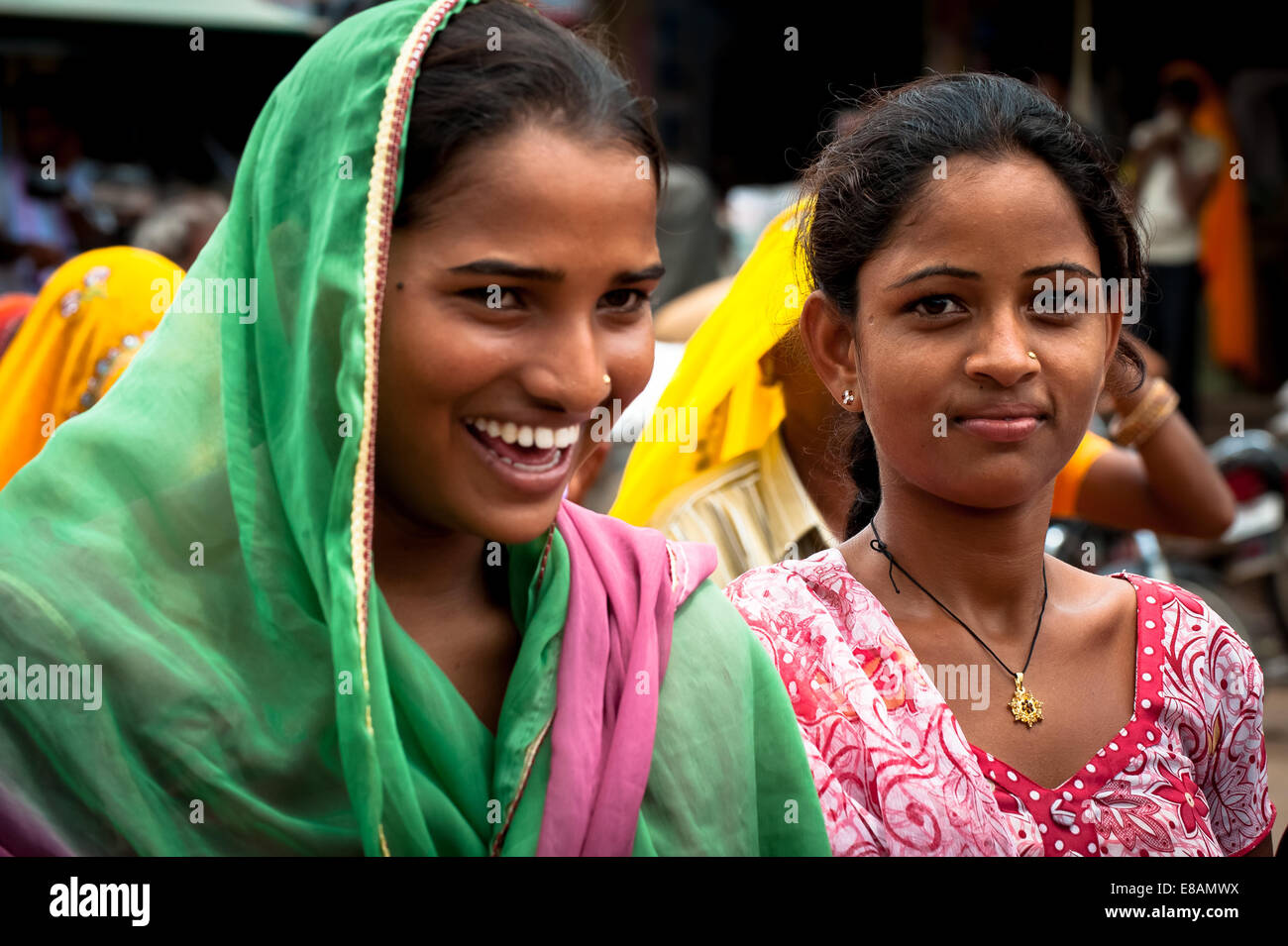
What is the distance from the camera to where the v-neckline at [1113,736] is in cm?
177

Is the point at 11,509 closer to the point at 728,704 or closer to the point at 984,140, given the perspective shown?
the point at 728,704

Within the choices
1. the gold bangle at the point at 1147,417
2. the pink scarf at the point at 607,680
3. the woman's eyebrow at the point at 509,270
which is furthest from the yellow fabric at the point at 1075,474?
the woman's eyebrow at the point at 509,270

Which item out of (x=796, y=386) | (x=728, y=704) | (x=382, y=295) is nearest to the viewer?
(x=382, y=295)

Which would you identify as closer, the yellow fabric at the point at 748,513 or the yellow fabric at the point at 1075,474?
the yellow fabric at the point at 748,513

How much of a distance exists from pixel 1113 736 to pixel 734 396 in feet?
3.24

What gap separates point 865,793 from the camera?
1750 millimetres

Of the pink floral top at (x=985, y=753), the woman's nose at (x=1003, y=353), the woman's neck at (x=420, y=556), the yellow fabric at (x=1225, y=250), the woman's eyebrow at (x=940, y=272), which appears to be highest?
the yellow fabric at (x=1225, y=250)

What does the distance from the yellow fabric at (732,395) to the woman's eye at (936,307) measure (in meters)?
0.65

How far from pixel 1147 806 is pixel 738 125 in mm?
8788

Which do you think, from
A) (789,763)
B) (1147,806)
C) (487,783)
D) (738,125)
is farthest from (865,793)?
(738,125)

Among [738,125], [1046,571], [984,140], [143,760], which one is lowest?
[143,760]

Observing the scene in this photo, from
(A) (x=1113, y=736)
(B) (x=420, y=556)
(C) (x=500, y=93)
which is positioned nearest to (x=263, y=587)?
(B) (x=420, y=556)

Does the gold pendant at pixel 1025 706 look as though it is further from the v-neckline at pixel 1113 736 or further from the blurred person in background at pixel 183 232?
the blurred person in background at pixel 183 232

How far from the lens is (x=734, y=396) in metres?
2.56
